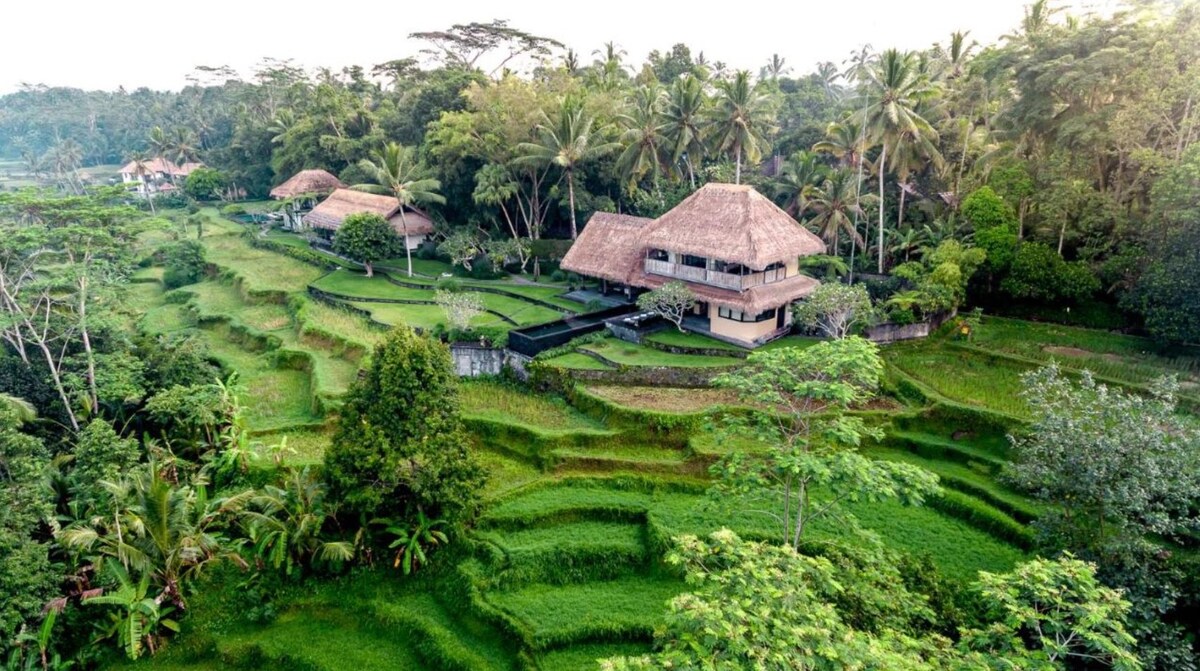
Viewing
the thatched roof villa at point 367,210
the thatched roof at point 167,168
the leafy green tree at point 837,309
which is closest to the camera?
the leafy green tree at point 837,309

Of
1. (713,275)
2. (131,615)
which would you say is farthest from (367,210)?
(131,615)

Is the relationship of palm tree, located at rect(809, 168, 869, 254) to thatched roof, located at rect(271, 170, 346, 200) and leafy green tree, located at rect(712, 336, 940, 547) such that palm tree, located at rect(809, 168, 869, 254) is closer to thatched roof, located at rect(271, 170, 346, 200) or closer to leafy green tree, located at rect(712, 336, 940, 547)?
leafy green tree, located at rect(712, 336, 940, 547)

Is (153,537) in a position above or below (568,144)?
below

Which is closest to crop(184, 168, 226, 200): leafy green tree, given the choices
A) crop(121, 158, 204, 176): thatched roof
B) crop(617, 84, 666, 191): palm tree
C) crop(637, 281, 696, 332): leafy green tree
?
→ crop(121, 158, 204, 176): thatched roof

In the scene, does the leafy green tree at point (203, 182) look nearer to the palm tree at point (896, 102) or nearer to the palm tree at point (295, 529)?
the palm tree at point (295, 529)

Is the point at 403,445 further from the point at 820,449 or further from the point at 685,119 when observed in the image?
the point at 685,119

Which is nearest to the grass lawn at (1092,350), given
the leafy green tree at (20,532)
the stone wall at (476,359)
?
the stone wall at (476,359)

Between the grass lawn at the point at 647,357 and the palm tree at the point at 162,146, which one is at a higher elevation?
the palm tree at the point at 162,146
